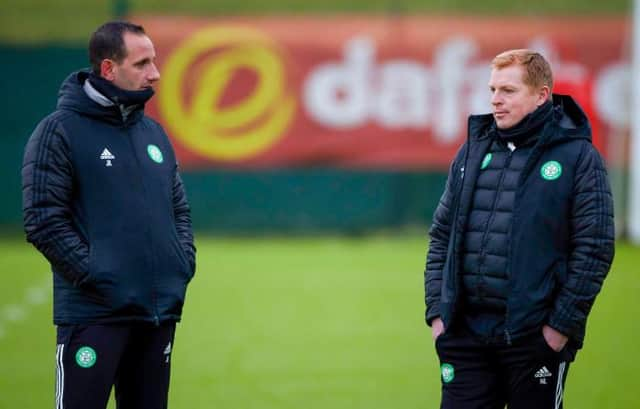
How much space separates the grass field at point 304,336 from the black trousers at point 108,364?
266cm

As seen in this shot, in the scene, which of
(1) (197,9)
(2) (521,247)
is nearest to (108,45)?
(2) (521,247)

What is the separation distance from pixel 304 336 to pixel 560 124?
17.5 ft

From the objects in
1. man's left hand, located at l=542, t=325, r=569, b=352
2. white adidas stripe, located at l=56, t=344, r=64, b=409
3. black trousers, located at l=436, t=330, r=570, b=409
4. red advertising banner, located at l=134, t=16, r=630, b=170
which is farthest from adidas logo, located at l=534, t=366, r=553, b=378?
red advertising banner, located at l=134, t=16, r=630, b=170

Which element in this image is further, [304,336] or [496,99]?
[304,336]

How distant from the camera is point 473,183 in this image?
472 cm

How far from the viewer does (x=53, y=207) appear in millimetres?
4531

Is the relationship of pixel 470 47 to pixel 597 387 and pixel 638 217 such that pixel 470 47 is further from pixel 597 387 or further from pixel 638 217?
pixel 597 387

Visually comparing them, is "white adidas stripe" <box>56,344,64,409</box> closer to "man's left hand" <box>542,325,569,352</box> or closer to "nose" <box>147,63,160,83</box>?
"nose" <box>147,63,160,83</box>

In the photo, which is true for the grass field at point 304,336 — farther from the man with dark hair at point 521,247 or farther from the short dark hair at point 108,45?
the short dark hair at point 108,45

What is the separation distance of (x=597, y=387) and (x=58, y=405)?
4.38 m

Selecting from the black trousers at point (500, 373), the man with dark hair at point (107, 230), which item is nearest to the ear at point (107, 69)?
the man with dark hair at point (107, 230)

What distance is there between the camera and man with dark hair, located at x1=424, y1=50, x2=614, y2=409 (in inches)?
179

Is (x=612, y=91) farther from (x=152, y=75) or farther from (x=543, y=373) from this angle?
(x=152, y=75)

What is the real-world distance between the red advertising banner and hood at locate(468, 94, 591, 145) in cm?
1024
